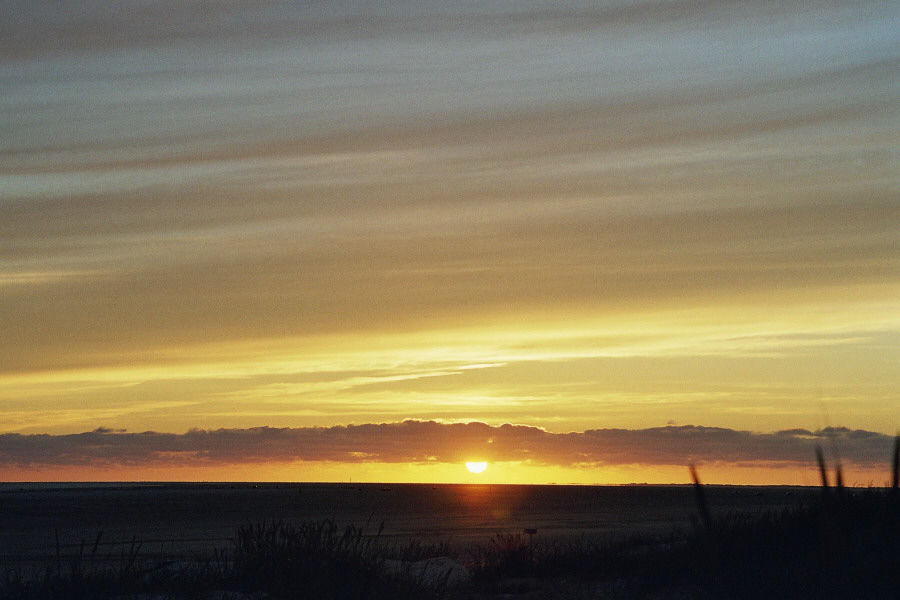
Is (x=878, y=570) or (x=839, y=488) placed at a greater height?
(x=839, y=488)

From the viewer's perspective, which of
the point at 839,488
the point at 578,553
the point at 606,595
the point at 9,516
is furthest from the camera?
the point at 9,516

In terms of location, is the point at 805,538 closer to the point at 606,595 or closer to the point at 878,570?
the point at 878,570

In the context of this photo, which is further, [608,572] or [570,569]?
[570,569]

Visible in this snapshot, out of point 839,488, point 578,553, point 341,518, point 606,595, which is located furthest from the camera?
point 341,518

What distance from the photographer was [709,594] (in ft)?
49.0

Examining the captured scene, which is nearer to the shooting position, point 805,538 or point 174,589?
point 174,589

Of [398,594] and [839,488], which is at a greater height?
[839,488]

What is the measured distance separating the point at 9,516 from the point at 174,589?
72452mm

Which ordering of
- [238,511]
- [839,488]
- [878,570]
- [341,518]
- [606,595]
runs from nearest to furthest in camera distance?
[839,488]
[878,570]
[606,595]
[341,518]
[238,511]

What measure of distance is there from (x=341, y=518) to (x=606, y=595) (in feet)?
196

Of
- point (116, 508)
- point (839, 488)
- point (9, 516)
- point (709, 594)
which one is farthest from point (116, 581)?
point (116, 508)

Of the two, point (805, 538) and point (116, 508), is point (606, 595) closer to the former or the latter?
point (805, 538)

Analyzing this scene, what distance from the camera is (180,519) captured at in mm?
74125

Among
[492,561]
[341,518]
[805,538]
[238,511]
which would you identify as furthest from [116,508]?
[805,538]
